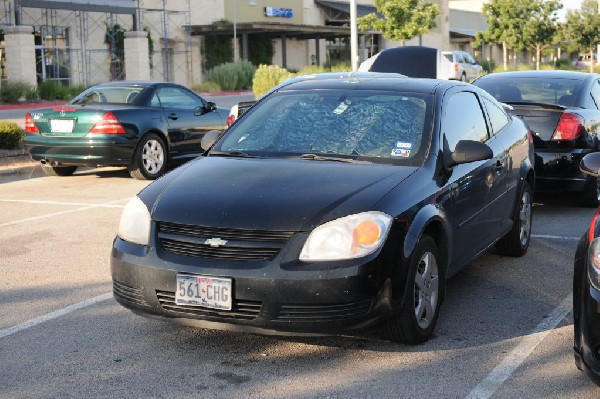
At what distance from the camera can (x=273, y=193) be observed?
524 cm

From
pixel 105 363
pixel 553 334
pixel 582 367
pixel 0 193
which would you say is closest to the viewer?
pixel 582 367

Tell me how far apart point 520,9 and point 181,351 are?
5891 centimetres

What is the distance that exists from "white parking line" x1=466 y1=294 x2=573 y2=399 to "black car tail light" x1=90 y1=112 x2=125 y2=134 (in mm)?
8057

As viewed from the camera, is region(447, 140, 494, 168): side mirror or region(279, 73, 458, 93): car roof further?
region(279, 73, 458, 93): car roof

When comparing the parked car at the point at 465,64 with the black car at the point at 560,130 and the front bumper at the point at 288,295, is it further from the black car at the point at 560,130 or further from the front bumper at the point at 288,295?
the front bumper at the point at 288,295

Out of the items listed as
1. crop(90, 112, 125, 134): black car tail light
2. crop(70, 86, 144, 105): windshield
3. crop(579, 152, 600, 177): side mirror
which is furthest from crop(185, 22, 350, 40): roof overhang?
crop(579, 152, 600, 177): side mirror

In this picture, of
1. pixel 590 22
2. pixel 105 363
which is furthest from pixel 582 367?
pixel 590 22

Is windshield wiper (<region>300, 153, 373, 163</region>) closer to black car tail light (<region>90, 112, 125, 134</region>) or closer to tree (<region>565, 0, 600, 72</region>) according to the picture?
black car tail light (<region>90, 112, 125, 134</region>)

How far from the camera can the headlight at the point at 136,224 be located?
207 inches

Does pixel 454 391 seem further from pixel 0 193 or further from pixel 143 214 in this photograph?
pixel 0 193

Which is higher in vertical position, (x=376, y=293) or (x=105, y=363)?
(x=376, y=293)

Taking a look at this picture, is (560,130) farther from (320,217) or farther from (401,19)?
(401,19)

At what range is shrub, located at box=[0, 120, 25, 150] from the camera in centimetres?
1619

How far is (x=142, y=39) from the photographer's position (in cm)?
4372
